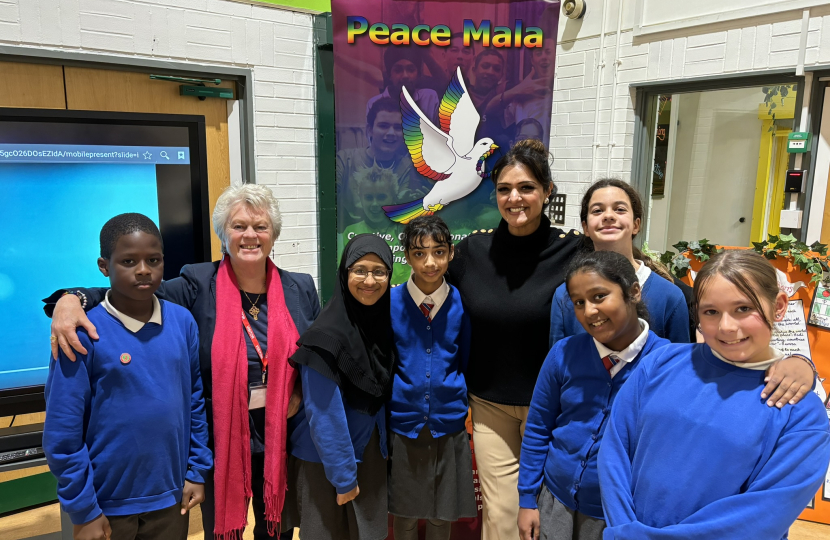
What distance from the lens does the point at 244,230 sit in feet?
5.82

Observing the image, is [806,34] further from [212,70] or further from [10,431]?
[10,431]

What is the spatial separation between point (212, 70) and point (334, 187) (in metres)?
1.03

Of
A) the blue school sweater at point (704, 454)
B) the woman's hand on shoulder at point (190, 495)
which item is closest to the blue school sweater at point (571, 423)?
the blue school sweater at point (704, 454)

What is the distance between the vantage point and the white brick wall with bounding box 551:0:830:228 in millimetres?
3211

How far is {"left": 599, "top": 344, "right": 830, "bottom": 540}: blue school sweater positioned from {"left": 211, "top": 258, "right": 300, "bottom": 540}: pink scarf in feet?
3.34

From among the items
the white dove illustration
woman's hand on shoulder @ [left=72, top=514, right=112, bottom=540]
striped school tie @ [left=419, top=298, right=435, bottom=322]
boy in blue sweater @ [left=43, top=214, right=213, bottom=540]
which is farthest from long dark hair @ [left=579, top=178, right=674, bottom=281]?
the white dove illustration

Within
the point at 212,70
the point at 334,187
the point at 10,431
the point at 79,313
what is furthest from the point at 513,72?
the point at 10,431

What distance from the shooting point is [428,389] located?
5.79 ft

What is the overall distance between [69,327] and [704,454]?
1571 mm

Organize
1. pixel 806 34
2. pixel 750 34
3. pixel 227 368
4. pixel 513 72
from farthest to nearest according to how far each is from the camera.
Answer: pixel 513 72 < pixel 750 34 < pixel 806 34 < pixel 227 368

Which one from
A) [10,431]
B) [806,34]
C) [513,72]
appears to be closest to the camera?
[10,431]

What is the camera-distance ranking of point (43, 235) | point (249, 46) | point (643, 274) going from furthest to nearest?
1. point (249, 46)
2. point (43, 235)
3. point (643, 274)

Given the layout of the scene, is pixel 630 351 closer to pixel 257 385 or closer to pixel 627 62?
pixel 257 385

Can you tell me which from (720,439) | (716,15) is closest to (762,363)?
(720,439)
